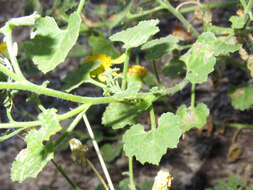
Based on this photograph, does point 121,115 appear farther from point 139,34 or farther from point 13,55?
point 13,55

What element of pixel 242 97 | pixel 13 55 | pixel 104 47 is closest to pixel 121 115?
pixel 13 55

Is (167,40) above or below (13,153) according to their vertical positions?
above

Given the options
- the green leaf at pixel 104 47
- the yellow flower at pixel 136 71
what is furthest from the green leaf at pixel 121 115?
the green leaf at pixel 104 47

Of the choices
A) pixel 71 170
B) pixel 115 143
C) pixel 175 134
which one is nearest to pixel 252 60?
pixel 175 134

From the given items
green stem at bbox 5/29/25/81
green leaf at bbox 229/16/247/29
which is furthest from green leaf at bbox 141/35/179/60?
green stem at bbox 5/29/25/81

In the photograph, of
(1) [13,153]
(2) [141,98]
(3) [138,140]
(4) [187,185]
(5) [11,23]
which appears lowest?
(4) [187,185]

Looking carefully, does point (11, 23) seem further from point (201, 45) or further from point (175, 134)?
point (201, 45)

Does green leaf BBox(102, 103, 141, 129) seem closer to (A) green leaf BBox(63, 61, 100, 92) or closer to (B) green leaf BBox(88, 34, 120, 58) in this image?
(A) green leaf BBox(63, 61, 100, 92)
